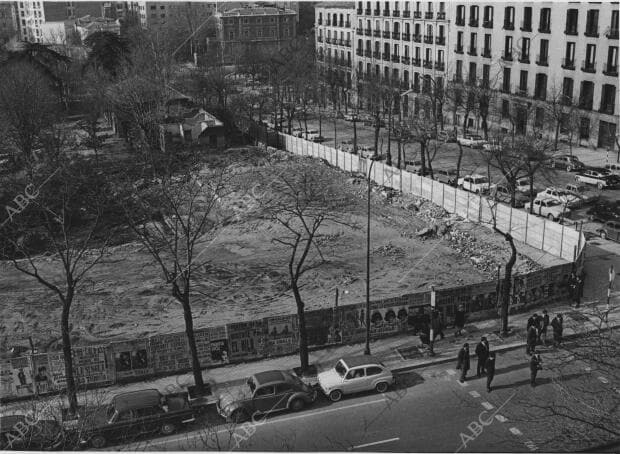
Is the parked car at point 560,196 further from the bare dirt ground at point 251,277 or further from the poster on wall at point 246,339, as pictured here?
the poster on wall at point 246,339

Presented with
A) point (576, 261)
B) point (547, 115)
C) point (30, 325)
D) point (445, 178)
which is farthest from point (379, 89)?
point (30, 325)

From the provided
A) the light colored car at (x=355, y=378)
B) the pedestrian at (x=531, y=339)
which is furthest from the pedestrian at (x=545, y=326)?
the light colored car at (x=355, y=378)

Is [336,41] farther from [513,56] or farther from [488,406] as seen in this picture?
[488,406]

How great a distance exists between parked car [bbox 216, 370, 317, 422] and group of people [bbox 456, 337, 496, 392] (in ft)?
17.2

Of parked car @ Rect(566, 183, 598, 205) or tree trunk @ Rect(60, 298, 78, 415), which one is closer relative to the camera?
tree trunk @ Rect(60, 298, 78, 415)

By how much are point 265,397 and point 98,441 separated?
5.09m

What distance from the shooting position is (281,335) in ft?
85.5

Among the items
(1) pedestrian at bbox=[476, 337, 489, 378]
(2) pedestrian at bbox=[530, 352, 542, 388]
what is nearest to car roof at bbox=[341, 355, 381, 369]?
(1) pedestrian at bbox=[476, 337, 489, 378]

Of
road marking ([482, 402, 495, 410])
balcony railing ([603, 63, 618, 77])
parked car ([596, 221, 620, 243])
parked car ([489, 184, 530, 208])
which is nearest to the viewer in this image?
road marking ([482, 402, 495, 410])

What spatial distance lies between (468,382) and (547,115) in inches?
1712

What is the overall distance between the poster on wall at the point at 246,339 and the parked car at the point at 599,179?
31420 millimetres

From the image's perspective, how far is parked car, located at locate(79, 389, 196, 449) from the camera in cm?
2017

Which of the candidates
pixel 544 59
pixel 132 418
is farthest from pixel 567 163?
pixel 132 418

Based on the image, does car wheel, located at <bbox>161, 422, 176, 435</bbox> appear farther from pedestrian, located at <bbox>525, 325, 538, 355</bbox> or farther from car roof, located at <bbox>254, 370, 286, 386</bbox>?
pedestrian, located at <bbox>525, 325, 538, 355</bbox>
